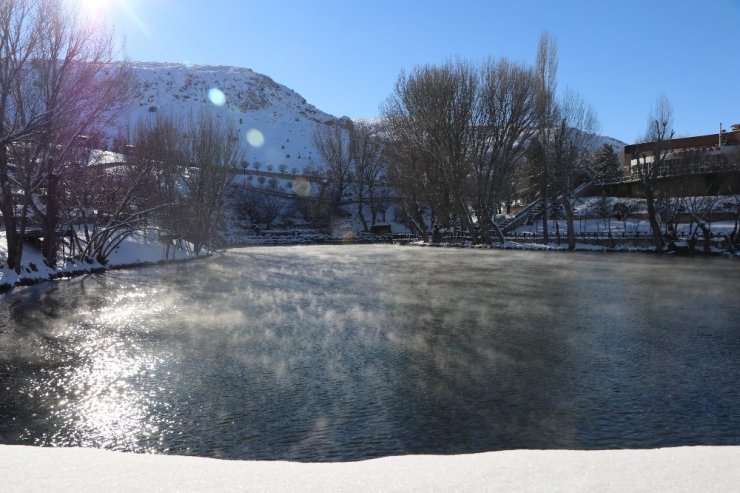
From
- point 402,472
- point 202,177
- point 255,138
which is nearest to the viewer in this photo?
point 402,472

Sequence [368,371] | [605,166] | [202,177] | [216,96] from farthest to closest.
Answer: [216,96], [605,166], [202,177], [368,371]

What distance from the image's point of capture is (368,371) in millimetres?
8398

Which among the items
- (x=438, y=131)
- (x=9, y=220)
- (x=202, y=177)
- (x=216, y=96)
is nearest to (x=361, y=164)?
(x=438, y=131)

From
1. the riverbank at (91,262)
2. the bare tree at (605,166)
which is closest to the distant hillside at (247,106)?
the bare tree at (605,166)

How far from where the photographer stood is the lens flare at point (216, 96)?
498ft

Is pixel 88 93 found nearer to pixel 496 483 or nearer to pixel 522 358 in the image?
pixel 522 358

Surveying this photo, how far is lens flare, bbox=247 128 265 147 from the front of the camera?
131150mm

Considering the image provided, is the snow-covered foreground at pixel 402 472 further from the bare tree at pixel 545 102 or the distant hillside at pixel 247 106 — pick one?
the distant hillside at pixel 247 106

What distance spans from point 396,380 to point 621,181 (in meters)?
62.4

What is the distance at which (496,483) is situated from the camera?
3.84 metres

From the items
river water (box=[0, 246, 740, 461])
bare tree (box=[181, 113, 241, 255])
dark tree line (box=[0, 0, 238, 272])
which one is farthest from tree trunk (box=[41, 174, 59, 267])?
bare tree (box=[181, 113, 241, 255])

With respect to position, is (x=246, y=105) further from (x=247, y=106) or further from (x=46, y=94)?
(x=46, y=94)

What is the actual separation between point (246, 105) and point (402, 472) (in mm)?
159790

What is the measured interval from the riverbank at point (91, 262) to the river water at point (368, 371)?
4.27m
